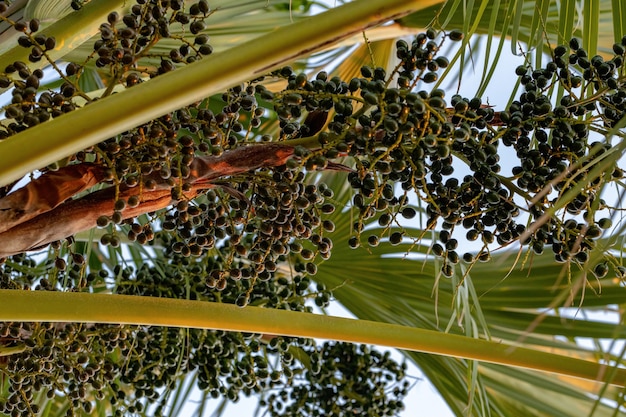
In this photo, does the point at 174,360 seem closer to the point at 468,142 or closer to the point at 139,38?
the point at 139,38

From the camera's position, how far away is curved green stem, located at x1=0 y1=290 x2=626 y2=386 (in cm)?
97

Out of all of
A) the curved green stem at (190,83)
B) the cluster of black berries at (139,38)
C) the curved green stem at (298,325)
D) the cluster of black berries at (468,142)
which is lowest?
the curved green stem at (298,325)

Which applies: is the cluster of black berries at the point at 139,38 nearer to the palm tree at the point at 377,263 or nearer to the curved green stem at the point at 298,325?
the palm tree at the point at 377,263

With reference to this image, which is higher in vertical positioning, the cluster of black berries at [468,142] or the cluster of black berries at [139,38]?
the cluster of black berries at [139,38]

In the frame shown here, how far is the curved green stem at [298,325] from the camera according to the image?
3.20 feet

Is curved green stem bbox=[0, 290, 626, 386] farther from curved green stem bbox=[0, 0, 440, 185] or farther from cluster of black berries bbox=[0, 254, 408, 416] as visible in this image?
curved green stem bbox=[0, 0, 440, 185]

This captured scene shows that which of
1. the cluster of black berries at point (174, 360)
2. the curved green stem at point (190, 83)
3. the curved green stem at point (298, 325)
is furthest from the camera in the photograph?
the cluster of black berries at point (174, 360)

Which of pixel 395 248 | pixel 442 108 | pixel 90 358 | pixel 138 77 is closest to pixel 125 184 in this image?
pixel 138 77

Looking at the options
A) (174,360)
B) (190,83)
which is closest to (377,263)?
(174,360)

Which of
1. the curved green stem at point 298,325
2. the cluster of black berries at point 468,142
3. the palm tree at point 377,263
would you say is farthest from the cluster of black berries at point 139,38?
the curved green stem at point 298,325

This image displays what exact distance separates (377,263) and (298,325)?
102cm

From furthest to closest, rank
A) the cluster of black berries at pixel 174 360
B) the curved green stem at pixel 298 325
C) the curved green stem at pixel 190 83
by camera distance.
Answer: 1. the cluster of black berries at pixel 174 360
2. the curved green stem at pixel 298 325
3. the curved green stem at pixel 190 83

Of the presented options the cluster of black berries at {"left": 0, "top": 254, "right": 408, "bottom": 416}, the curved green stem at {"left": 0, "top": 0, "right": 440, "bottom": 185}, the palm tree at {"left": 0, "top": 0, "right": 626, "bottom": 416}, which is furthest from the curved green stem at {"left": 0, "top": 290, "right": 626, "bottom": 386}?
the curved green stem at {"left": 0, "top": 0, "right": 440, "bottom": 185}

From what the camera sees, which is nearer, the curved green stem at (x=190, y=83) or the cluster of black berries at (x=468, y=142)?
the curved green stem at (x=190, y=83)
